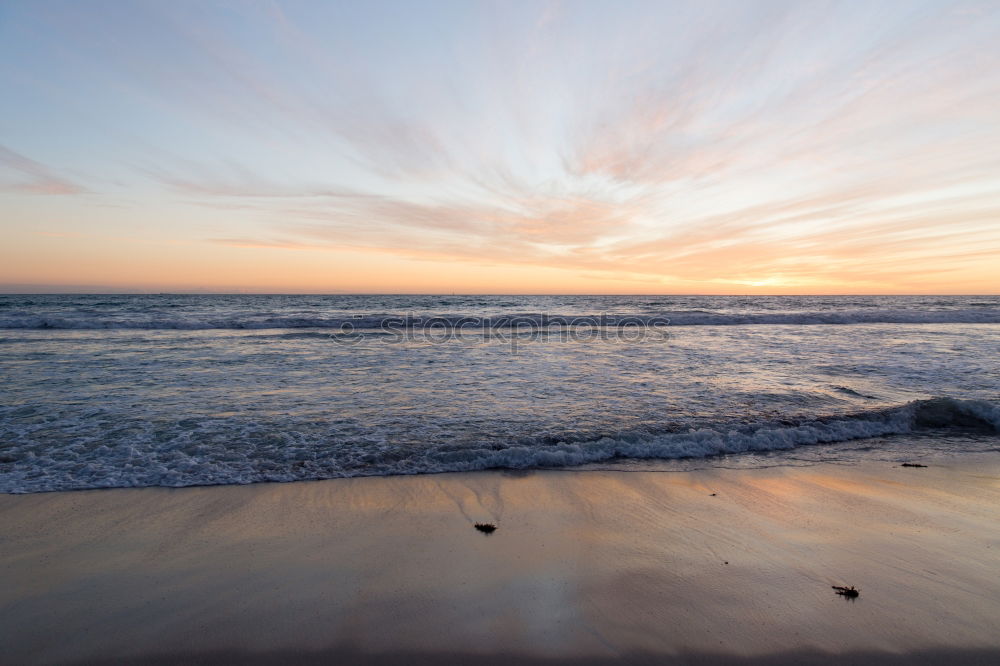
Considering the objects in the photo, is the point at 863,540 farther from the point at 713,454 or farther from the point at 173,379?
the point at 173,379

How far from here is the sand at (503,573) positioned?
117 inches

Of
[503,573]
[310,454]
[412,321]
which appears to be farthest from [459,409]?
[412,321]

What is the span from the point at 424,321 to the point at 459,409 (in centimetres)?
2408

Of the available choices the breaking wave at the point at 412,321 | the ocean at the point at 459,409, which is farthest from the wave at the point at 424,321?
the ocean at the point at 459,409

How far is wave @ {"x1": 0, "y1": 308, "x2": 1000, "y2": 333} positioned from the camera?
25.7m

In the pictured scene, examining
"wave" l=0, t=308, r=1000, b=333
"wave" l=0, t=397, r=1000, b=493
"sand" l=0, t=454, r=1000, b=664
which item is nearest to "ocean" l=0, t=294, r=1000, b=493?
"wave" l=0, t=397, r=1000, b=493

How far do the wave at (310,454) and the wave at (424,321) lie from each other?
1909cm

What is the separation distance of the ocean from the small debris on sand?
2.62m

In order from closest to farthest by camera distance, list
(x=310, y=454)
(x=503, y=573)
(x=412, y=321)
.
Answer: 1. (x=503, y=573)
2. (x=310, y=454)
3. (x=412, y=321)

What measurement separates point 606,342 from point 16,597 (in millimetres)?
18991

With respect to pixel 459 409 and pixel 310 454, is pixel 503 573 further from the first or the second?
pixel 459 409

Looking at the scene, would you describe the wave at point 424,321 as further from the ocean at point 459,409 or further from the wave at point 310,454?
the wave at point 310,454

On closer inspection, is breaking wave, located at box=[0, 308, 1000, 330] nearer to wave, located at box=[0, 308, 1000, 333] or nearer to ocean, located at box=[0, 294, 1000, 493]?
wave, located at box=[0, 308, 1000, 333]

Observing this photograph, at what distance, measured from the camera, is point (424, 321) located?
1261 inches
